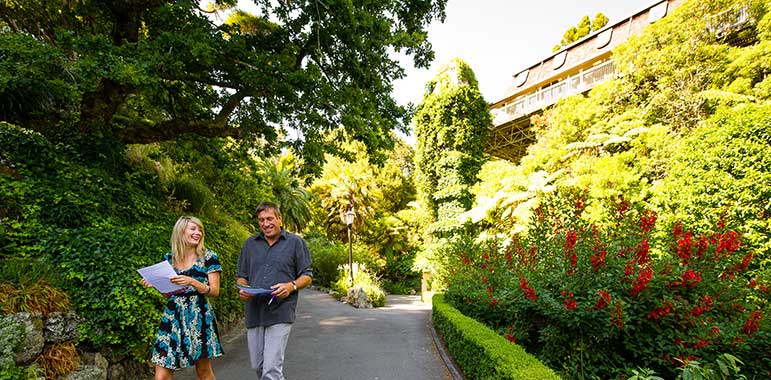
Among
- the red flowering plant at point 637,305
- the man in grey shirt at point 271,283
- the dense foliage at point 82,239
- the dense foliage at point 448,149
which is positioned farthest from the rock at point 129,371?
the dense foliage at point 448,149

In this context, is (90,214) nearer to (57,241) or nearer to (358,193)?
(57,241)

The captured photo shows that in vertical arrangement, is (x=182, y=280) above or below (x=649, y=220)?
below

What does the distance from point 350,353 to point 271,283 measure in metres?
3.20

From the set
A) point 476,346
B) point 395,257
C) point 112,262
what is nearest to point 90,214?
point 112,262

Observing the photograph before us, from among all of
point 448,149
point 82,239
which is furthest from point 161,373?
point 448,149

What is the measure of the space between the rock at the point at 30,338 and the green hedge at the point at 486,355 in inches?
159

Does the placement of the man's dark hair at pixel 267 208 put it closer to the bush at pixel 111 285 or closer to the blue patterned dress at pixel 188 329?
the blue patterned dress at pixel 188 329

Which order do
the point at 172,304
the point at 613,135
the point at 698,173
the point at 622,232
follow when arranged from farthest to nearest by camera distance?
the point at 613,135
the point at 698,173
the point at 622,232
the point at 172,304

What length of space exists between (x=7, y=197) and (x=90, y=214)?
0.77 m

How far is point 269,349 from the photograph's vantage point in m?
2.76

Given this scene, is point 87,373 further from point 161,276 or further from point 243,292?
point 243,292

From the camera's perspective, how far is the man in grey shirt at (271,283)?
275cm

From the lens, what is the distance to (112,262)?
373 cm

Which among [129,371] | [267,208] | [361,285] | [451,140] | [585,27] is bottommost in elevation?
[361,285]
